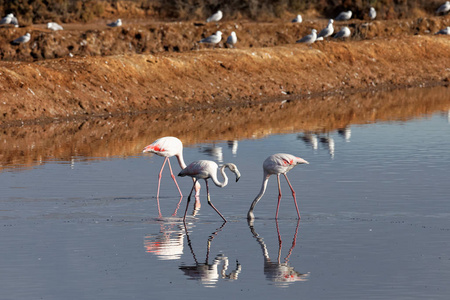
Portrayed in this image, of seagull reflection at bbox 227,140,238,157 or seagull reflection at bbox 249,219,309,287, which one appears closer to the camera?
seagull reflection at bbox 249,219,309,287

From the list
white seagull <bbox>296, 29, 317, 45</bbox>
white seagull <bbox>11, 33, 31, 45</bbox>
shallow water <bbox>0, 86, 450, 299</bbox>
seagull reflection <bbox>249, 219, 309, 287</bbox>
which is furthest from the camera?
white seagull <bbox>296, 29, 317, 45</bbox>

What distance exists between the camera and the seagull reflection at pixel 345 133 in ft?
89.7

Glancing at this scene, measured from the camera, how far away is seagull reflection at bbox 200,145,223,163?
2303 cm

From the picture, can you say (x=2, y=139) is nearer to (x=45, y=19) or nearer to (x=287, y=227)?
(x=287, y=227)

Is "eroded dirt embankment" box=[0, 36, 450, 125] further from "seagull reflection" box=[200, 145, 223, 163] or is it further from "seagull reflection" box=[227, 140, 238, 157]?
"seagull reflection" box=[200, 145, 223, 163]

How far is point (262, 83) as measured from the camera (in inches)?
1630

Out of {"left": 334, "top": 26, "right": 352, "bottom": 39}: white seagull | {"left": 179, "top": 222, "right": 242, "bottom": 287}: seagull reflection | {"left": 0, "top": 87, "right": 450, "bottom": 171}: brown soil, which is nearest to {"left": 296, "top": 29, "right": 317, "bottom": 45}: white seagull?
{"left": 334, "top": 26, "right": 352, "bottom": 39}: white seagull

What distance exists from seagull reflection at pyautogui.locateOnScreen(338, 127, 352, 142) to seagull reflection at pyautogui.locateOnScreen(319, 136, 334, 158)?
45 centimetres

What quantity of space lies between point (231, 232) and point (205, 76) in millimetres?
25608

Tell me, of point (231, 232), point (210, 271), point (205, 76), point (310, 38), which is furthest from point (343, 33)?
point (210, 271)

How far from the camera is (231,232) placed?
1451 cm

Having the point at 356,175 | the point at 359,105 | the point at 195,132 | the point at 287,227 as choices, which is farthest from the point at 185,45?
the point at 287,227

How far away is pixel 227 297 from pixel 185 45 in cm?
4030

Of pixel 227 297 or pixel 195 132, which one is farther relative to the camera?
pixel 195 132
